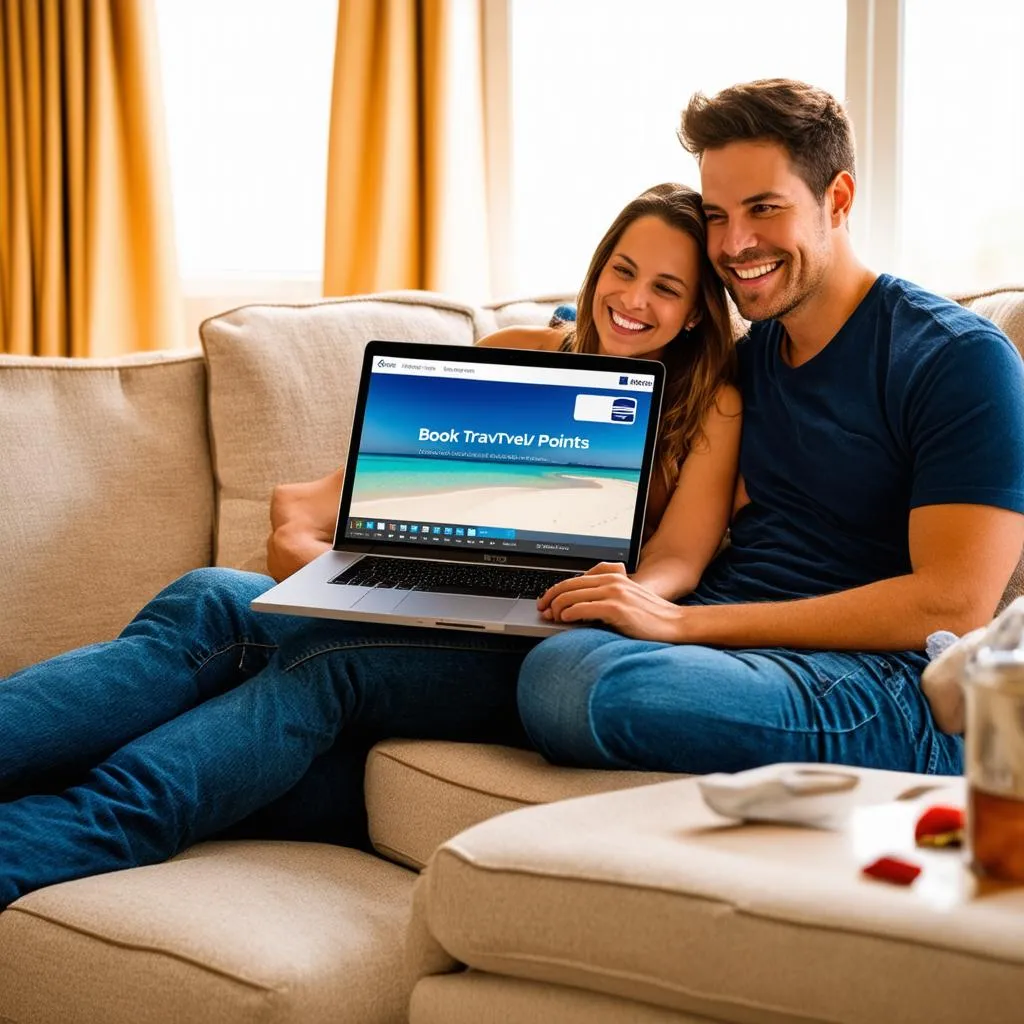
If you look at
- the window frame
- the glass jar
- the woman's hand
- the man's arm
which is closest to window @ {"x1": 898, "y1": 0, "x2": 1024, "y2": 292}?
the window frame

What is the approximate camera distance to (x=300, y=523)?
2.03 metres

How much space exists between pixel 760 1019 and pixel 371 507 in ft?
3.33

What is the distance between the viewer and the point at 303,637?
5.60 ft

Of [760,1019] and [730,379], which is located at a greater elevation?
[730,379]

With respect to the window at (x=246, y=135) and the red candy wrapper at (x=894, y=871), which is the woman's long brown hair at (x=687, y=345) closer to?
the red candy wrapper at (x=894, y=871)

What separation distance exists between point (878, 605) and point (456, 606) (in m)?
0.50

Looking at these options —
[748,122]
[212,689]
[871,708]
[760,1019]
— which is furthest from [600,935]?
[748,122]

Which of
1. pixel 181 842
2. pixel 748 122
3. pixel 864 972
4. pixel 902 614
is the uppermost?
pixel 748 122

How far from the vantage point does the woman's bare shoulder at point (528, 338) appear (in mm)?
2180

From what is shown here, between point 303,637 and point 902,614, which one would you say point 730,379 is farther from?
point 303,637

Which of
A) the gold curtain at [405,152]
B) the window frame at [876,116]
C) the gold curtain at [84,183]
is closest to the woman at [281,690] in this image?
the window frame at [876,116]

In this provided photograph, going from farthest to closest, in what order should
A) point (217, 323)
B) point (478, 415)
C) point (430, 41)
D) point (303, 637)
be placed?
point (430, 41) < point (217, 323) < point (478, 415) < point (303, 637)

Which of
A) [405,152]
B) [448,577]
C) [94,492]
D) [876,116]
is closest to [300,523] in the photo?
[448,577]

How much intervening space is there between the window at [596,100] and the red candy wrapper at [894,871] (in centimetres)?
239
